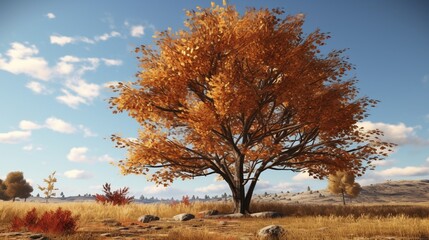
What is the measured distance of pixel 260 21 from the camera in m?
17.2

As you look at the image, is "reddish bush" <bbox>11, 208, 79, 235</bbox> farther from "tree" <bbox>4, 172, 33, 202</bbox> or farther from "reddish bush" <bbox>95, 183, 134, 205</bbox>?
"tree" <bbox>4, 172, 33, 202</bbox>

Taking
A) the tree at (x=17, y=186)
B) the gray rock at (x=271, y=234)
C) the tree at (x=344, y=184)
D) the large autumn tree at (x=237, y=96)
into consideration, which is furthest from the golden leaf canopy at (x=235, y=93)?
the tree at (x=17, y=186)

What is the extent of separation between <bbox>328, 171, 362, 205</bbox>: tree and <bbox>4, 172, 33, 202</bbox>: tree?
53891mm

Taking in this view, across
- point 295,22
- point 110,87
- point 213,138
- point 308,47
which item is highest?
point 295,22

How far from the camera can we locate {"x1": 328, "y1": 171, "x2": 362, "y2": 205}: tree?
47281 millimetres

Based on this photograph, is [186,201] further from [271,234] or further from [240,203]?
[271,234]

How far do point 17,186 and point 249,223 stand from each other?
61.8 meters

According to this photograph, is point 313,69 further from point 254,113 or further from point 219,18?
point 219,18

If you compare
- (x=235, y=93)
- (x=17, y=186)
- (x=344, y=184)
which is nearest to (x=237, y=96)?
(x=235, y=93)

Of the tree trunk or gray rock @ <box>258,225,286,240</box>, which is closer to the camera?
gray rock @ <box>258,225,286,240</box>

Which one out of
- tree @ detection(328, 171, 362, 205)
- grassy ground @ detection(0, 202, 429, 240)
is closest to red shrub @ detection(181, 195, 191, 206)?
grassy ground @ detection(0, 202, 429, 240)

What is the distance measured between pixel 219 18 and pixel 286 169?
9.79 m

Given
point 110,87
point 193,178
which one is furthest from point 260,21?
point 193,178

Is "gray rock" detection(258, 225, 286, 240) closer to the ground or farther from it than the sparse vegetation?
closer to the ground
